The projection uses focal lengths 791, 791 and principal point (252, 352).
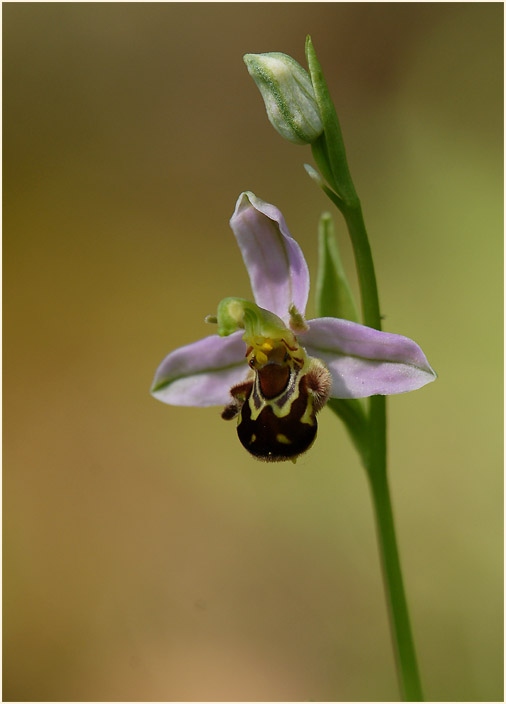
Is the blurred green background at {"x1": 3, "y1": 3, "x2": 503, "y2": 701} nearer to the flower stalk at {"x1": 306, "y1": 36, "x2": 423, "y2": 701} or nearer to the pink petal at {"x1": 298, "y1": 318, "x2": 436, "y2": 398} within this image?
the flower stalk at {"x1": 306, "y1": 36, "x2": 423, "y2": 701}

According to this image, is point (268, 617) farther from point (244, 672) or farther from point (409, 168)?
point (409, 168)

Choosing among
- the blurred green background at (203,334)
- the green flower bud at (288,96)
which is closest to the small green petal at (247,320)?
the green flower bud at (288,96)

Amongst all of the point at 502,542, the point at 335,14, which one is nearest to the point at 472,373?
the point at 502,542

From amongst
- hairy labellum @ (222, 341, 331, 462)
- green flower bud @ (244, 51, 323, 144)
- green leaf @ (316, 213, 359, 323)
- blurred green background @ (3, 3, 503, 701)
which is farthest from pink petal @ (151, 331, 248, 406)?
blurred green background @ (3, 3, 503, 701)

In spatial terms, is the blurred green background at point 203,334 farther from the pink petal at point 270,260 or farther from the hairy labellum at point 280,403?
the pink petal at point 270,260

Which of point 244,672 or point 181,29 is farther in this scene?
point 181,29

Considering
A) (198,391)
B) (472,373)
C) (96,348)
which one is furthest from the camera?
(96,348)
